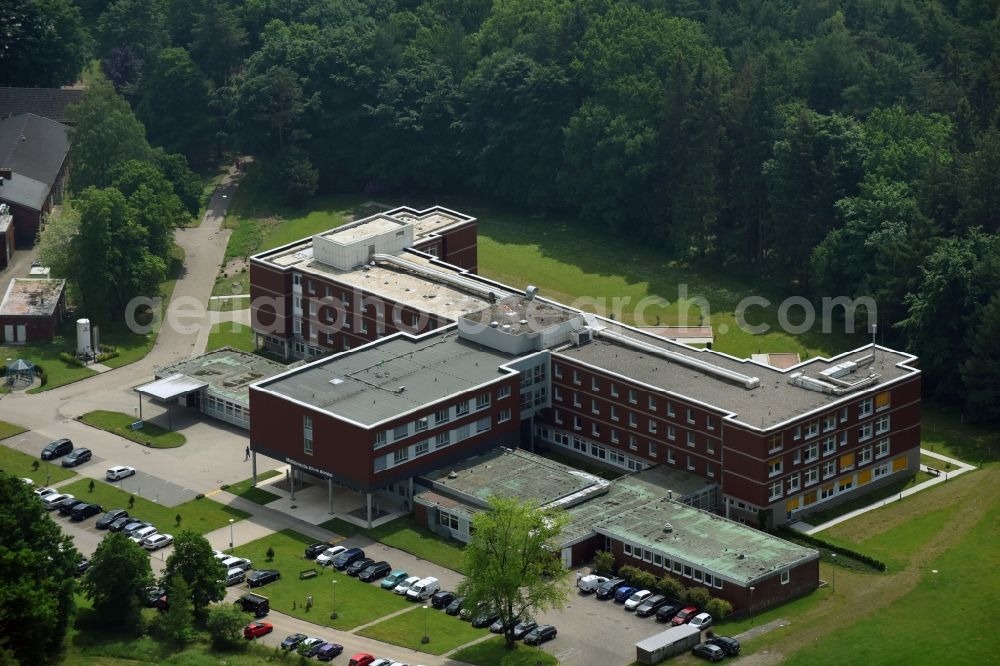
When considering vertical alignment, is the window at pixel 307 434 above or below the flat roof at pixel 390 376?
below

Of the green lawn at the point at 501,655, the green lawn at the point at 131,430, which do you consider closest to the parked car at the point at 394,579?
the green lawn at the point at 501,655

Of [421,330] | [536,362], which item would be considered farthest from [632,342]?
[421,330]

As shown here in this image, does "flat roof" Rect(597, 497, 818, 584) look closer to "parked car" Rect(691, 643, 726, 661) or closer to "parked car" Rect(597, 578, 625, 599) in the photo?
"parked car" Rect(597, 578, 625, 599)

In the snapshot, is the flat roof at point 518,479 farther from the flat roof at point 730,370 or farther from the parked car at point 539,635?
the parked car at point 539,635

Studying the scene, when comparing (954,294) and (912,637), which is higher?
(954,294)

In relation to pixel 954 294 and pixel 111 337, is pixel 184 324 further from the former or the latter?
pixel 954 294

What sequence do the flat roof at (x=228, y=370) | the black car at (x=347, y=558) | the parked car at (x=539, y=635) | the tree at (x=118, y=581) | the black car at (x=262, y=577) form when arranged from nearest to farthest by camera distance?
1. the parked car at (x=539, y=635)
2. the tree at (x=118, y=581)
3. the black car at (x=262, y=577)
4. the black car at (x=347, y=558)
5. the flat roof at (x=228, y=370)

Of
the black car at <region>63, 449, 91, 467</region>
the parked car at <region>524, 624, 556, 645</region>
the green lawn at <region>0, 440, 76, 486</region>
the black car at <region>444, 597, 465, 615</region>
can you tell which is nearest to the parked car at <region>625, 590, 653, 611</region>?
the parked car at <region>524, 624, 556, 645</region>

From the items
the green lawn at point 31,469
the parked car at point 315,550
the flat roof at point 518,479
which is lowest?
the parked car at point 315,550
